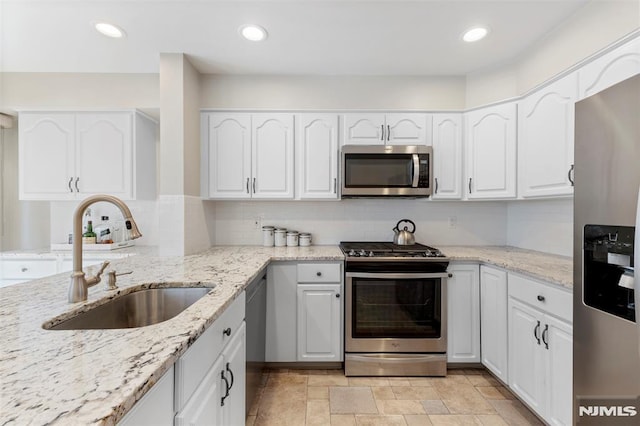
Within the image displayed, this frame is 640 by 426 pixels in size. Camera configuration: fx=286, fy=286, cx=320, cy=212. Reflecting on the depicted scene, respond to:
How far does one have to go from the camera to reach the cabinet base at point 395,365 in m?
2.23

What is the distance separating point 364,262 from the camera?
7.37 ft

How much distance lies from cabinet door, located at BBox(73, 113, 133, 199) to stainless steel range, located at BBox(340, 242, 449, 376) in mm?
2170

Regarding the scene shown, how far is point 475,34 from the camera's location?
2.04 meters

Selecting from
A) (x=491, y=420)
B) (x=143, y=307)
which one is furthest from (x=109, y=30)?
(x=491, y=420)

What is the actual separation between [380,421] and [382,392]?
30 cm

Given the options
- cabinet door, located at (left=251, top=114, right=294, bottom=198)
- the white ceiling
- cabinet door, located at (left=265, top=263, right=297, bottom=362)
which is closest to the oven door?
cabinet door, located at (left=265, top=263, right=297, bottom=362)

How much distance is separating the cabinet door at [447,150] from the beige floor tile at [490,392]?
156cm

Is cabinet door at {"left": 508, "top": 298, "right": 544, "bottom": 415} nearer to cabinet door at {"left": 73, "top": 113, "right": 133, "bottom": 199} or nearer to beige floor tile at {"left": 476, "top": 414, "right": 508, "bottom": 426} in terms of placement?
beige floor tile at {"left": 476, "top": 414, "right": 508, "bottom": 426}

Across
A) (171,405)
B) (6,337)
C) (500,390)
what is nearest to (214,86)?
(6,337)

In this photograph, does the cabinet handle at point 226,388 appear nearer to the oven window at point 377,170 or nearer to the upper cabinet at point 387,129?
the oven window at point 377,170

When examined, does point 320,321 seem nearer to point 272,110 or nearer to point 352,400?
point 352,400

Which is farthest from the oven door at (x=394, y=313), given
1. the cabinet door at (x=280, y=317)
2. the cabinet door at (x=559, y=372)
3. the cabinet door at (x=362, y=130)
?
the cabinet door at (x=362, y=130)

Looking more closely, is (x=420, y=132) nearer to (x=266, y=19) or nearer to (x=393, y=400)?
(x=266, y=19)

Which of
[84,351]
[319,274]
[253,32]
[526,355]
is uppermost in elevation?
[253,32]
